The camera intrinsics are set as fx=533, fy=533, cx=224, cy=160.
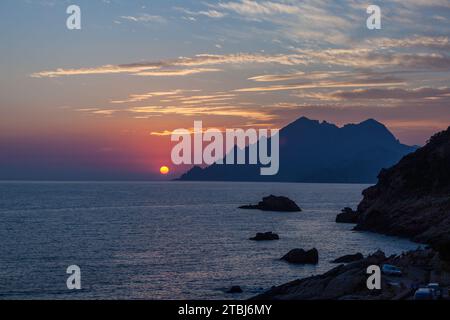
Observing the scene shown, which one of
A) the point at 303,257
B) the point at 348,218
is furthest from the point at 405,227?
the point at 303,257

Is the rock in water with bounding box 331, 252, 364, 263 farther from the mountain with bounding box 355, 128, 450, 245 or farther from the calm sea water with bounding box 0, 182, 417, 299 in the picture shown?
the mountain with bounding box 355, 128, 450, 245

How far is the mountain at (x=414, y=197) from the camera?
114 m

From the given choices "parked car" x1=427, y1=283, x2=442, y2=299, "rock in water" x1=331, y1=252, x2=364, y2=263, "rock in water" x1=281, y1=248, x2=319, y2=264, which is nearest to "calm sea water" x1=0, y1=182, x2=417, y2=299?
"rock in water" x1=281, y1=248, x2=319, y2=264

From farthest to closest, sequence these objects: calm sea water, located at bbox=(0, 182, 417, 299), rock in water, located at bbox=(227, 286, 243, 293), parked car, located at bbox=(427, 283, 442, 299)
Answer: calm sea water, located at bbox=(0, 182, 417, 299) → rock in water, located at bbox=(227, 286, 243, 293) → parked car, located at bbox=(427, 283, 442, 299)

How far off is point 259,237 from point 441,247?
195 feet

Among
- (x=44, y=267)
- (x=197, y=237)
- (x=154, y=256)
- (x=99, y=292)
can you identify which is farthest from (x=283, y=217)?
(x=99, y=292)

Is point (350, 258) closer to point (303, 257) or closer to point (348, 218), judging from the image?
point (303, 257)

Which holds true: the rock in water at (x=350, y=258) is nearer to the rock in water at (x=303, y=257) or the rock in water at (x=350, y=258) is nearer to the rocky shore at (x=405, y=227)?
the rocky shore at (x=405, y=227)

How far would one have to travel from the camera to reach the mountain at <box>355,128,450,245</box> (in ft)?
375

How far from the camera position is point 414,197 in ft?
427

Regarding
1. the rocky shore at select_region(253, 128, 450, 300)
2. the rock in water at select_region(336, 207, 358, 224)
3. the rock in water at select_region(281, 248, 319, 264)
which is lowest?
the rock in water at select_region(336, 207, 358, 224)

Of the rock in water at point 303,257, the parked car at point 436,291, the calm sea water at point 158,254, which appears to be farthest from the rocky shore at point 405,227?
the calm sea water at point 158,254
